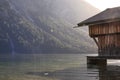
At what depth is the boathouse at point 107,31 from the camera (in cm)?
3512

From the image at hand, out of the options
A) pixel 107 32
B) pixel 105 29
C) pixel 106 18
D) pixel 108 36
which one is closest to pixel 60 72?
pixel 106 18

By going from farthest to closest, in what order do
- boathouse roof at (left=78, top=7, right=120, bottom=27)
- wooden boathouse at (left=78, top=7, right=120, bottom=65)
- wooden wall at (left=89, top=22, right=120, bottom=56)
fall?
wooden wall at (left=89, top=22, right=120, bottom=56) < wooden boathouse at (left=78, top=7, right=120, bottom=65) < boathouse roof at (left=78, top=7, right=120, bottom=27)

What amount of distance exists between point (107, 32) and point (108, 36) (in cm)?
83

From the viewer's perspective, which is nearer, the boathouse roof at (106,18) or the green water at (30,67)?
the green water at (30,67)

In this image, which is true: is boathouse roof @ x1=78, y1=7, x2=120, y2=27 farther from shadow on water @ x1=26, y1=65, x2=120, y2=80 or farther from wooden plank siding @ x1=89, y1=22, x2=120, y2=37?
shadow on water @ x1=26, y1=65, x2=120, y2=80

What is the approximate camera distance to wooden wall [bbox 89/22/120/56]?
35.7 meters

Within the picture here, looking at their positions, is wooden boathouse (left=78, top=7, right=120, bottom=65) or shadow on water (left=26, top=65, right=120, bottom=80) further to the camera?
wooden boathouse (left=78, top=7, right=120, bottom=65)

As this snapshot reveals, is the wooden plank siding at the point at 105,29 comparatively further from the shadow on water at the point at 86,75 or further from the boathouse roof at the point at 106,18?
the shadow on water at the point at 86,75

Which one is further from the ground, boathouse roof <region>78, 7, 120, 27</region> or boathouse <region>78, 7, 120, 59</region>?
boathouse roof <region>78, 7, 120, 27</region>

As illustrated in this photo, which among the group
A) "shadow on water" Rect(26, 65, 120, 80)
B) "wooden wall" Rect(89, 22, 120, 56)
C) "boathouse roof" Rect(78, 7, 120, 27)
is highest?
"boathouse roof" Rect(78, 7, 120, 27)

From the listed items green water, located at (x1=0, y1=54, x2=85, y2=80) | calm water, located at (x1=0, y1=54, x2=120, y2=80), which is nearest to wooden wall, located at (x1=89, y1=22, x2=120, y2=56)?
calm water, located at (x1=0, y1=54, x2=120, y2=80)

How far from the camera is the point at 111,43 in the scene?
36.9 m

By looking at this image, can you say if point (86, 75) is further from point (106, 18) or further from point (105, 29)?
point (105, 29)

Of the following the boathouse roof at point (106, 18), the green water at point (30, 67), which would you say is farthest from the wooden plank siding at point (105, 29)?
the green water at point (30, 67)
